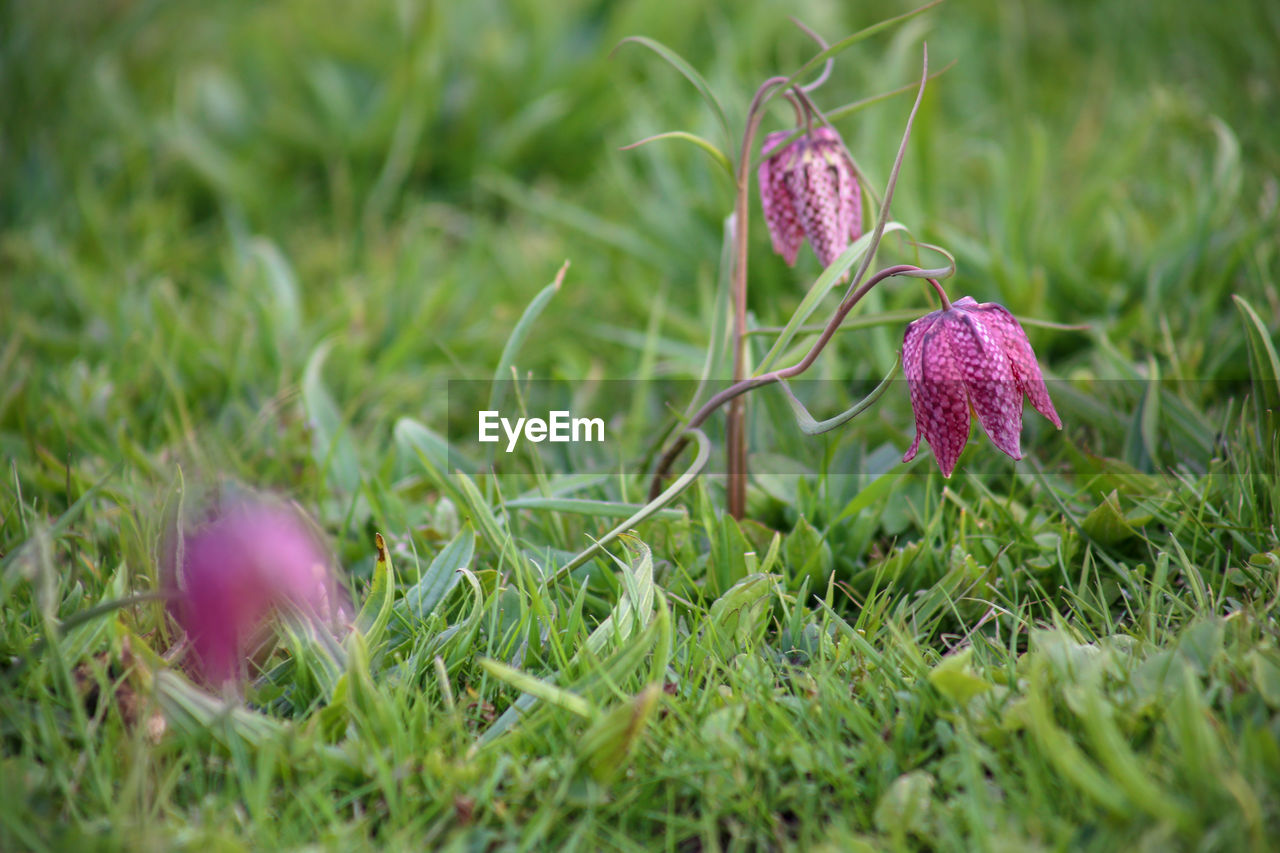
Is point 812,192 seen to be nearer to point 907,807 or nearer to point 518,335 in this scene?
point 518,335

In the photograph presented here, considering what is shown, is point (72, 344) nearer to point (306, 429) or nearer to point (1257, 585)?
point (306, 429)

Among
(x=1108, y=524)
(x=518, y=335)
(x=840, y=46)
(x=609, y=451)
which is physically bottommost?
(x=609, y=451)

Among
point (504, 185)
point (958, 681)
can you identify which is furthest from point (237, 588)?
point (504, 185)

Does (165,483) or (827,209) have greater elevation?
(827,209)

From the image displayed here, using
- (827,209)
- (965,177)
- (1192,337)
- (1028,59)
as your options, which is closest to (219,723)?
(827,209)

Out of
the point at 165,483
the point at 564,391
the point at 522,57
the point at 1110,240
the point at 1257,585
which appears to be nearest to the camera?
the point at 1257,585

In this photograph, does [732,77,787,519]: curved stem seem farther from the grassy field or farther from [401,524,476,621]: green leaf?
[401,524,476,621]: green leaf

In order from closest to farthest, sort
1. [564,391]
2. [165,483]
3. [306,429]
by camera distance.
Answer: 1. [165,483]
2. [306,429]
3. [564,391]

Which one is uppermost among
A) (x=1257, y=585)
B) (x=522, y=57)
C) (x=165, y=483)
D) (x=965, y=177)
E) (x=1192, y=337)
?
(x=522, y=57)
